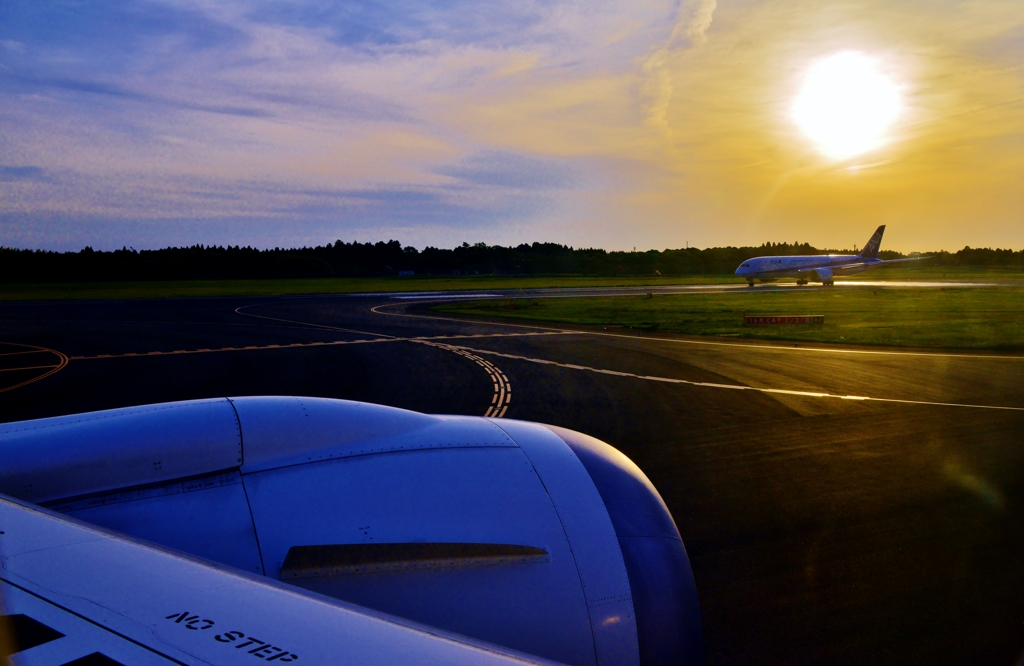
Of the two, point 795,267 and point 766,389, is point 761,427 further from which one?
point 795,267

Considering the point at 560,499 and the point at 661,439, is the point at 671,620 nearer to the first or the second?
the point at 560,499

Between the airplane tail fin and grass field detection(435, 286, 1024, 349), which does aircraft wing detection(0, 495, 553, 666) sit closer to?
grass field detection(435, 286, 1024, 349)

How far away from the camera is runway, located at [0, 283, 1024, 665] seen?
714cm

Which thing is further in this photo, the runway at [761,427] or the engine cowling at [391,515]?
the runway at [761,427]

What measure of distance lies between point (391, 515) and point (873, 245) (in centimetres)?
9911

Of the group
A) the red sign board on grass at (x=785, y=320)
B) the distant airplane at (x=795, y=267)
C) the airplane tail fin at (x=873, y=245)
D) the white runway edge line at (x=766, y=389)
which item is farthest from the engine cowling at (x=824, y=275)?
the white runway edge line at (x=766, y=389)

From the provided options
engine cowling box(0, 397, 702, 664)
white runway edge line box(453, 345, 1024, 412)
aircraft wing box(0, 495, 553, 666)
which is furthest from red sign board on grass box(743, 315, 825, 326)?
aircraft wing box(0, 495, 553, 666)

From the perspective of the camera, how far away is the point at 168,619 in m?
2.11

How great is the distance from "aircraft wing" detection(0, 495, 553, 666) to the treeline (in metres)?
117

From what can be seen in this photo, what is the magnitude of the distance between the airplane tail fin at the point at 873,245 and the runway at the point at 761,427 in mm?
69314

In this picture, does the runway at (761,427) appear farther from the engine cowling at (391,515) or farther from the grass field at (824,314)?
the grass field at (824,314)

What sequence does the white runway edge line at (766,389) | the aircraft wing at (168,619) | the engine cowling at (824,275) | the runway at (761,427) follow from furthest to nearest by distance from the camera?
the engine cowling at (824,275), the white runway edge line at (766,389), the runway at (761,427), the aircraft wing at (168,619)

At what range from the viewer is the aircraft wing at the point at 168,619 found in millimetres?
1889

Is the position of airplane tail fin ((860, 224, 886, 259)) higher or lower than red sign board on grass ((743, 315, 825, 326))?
higher
